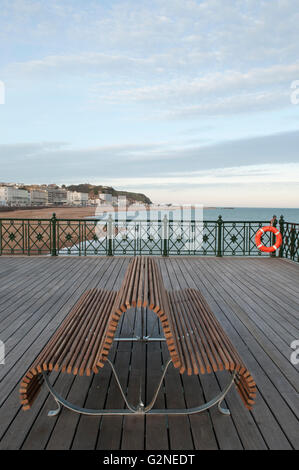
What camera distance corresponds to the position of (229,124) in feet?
54.0

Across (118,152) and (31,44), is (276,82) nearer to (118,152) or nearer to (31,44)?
(31,44)

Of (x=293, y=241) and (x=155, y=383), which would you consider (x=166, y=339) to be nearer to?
(x=155, y=383)

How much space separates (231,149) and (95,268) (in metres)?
25.3

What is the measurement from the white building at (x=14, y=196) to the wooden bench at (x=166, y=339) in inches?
4015

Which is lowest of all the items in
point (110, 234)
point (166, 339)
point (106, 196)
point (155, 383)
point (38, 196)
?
point (155, 383)

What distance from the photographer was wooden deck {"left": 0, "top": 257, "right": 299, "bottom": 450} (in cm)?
184

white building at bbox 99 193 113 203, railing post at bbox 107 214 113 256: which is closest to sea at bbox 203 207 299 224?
white building at bbox 99 193 113 203

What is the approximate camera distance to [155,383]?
95.8 inches

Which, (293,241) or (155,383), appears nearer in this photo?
(155,383)

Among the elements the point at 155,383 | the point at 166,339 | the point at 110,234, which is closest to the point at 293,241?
the point at 110,234

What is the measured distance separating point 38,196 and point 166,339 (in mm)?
102239

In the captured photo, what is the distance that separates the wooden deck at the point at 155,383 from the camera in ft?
6.05

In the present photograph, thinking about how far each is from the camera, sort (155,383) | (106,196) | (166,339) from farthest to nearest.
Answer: (106,196)
(155,383)
(166,339)
